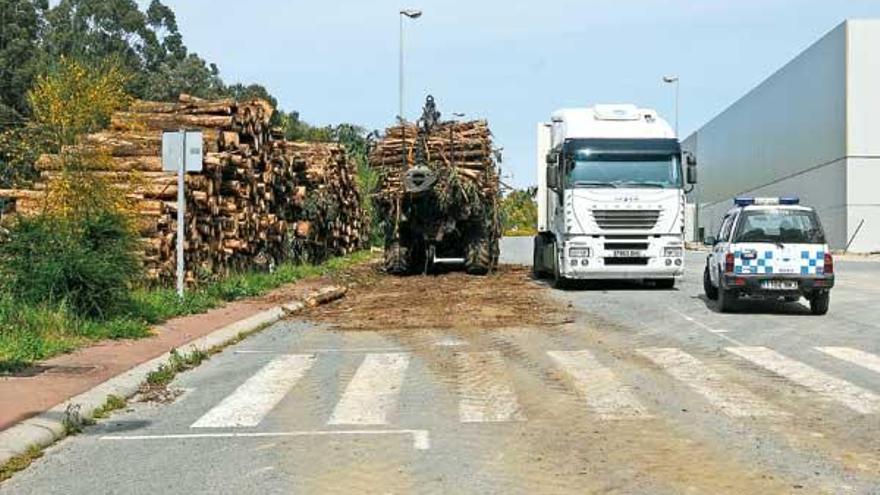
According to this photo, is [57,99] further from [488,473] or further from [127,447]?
[488,473]

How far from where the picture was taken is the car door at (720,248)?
60.8ft

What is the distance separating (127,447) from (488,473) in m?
2.94

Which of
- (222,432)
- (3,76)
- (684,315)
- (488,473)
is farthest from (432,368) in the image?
(3,76)

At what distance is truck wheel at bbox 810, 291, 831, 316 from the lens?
17.9m

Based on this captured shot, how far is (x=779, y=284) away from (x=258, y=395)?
1040cm

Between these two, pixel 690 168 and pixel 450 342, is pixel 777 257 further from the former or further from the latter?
pixel 450 342

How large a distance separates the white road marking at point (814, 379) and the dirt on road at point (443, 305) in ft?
14.2

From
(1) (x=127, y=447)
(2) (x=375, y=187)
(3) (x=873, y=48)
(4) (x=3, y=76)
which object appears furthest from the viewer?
(4) (x=3, y=76)

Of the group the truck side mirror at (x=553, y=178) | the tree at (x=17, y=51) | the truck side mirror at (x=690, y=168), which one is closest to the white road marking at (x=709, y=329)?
the truck side mirror at (x=690, y=168)

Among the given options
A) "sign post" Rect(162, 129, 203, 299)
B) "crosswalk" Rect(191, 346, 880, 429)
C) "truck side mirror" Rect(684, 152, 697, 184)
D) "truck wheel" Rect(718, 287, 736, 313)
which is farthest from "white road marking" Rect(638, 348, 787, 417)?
"truck side mirror" Rect(684, 152, 697, 184)

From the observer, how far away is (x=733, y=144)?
3147 inches

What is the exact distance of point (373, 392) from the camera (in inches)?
415

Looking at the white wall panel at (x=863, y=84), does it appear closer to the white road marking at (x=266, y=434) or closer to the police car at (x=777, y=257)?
the police car at (x=777, y=257)

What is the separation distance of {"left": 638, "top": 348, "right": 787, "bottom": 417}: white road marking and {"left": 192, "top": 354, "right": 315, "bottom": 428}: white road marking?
409 centimetres
